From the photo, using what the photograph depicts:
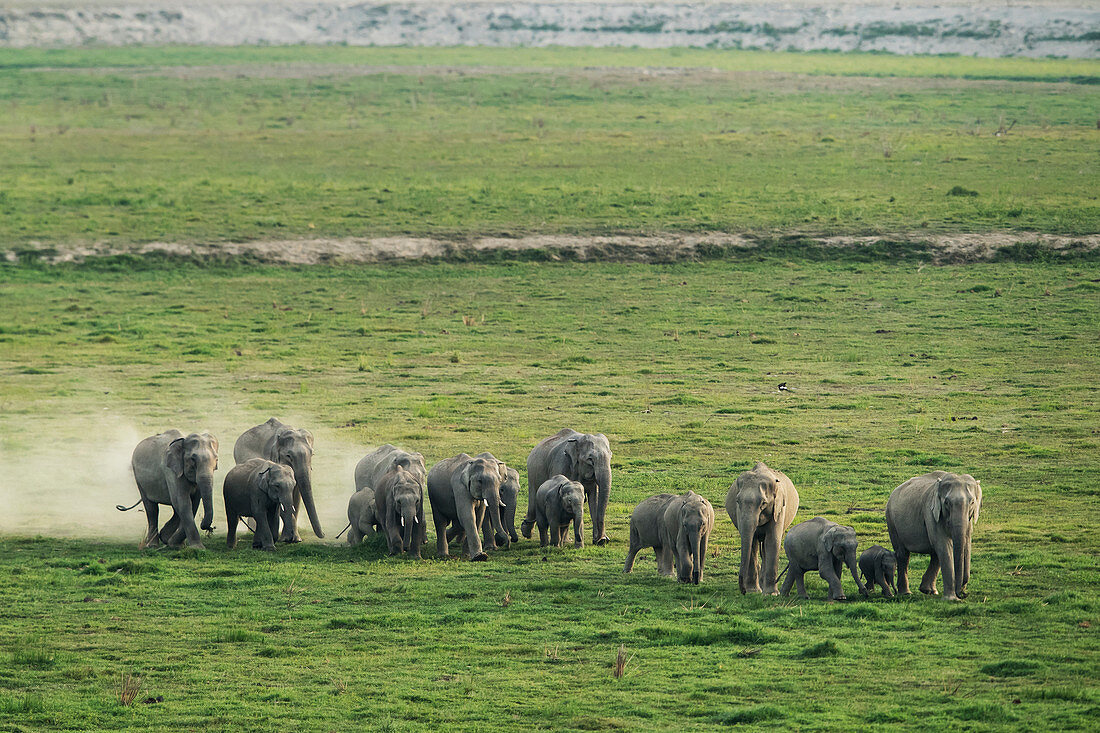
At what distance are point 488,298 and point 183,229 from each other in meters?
11.8

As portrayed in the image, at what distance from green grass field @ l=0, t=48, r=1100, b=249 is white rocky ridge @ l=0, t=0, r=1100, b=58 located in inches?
695

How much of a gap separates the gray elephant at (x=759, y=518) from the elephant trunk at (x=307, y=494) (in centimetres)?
616

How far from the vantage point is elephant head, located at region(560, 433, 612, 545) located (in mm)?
19578

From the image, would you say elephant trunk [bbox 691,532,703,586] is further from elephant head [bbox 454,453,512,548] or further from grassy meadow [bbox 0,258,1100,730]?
elephant head [bbox 454,453,512,548]

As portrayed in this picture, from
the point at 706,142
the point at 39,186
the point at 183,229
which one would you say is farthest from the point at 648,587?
the point at 706,142

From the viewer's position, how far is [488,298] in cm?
4019

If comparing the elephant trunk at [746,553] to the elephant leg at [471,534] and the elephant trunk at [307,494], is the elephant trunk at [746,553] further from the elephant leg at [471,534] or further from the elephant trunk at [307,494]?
the elephant trunk at [307,494]

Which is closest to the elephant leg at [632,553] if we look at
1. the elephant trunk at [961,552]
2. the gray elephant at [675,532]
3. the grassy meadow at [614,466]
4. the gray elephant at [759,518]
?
the gray elephant at [675,532]

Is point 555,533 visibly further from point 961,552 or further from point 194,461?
point 961,552

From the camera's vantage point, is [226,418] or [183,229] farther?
[183,229]

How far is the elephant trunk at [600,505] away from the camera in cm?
1955

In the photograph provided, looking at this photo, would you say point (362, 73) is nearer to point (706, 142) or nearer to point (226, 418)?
point (706, 142)

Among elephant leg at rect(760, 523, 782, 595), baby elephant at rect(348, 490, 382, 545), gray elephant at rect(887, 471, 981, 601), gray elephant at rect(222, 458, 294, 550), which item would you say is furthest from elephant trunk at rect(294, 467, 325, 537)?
gray elephant at rect(887, 471, 981, 601)

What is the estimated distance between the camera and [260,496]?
1955cm
